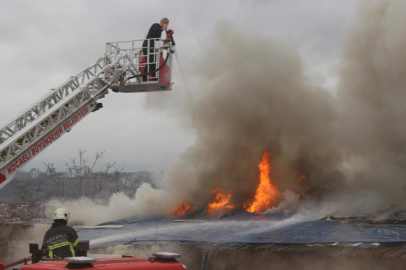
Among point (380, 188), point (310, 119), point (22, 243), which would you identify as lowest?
point (22, 243)

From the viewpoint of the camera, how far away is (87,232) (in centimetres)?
1709

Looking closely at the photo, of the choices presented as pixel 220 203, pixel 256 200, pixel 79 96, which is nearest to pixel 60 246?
pixel 79 96

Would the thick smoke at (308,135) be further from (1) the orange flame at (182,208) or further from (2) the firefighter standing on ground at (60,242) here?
(2) the firefighter standing on ground at (60,242)

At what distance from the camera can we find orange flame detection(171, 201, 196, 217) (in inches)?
748

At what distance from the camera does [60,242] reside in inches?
234

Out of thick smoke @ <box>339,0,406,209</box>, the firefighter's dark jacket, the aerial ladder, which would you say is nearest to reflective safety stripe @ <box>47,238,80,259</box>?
the firefighter's dark jacket

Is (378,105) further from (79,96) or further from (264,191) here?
(79,96)

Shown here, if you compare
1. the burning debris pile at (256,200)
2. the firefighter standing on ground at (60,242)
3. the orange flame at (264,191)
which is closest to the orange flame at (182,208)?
the burning debris pile at (256,200)

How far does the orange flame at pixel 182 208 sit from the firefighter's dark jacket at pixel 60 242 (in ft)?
42.2

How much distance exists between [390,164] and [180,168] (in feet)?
27.5

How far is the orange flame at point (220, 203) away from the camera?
1782 centimetres

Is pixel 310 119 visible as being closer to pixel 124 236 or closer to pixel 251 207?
pixel 251 207

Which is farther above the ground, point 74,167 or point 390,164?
point 74,167

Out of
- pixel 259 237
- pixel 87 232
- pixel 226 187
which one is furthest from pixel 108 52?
pixel 226 187
